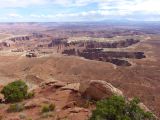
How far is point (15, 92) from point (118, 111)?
35.9ft

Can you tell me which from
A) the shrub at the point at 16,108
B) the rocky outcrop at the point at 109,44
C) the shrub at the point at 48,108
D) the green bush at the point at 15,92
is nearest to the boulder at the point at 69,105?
the shrub at the point at 48,108

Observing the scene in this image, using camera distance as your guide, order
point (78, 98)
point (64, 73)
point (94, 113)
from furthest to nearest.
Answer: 1. point (64, 73)
2. point (78, 98)
3. point (94, 113)

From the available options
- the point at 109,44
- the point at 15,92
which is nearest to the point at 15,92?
the point at 15,92

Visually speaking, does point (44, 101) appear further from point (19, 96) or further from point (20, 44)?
point (20, 44)

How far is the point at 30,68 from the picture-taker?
70750mm

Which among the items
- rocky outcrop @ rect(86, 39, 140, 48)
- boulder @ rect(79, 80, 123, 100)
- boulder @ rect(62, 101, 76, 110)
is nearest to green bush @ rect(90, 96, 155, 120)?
boulder @ rect(79, 80, 123, 100)

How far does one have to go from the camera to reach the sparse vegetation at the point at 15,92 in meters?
22.0

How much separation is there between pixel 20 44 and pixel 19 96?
130m

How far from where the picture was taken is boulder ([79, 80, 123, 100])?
18.5 metres

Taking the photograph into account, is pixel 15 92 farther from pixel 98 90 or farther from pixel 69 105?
pixel 98 90

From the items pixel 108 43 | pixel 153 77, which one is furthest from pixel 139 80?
pixel 108 43

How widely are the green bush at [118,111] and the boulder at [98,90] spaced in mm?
4665

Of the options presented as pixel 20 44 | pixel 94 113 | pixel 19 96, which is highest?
pixel 94 113

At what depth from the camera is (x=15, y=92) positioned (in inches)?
880
